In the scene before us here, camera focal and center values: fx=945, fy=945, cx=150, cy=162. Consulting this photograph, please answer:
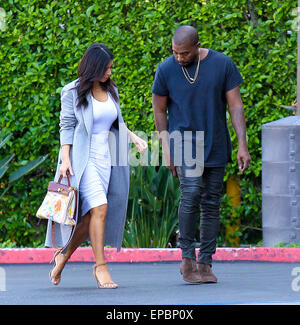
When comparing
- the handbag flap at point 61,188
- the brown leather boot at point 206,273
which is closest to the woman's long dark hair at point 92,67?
the handbag flap at point 61,188

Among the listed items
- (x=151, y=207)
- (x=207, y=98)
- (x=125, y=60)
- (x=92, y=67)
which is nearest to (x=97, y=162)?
(x=92, y=67)

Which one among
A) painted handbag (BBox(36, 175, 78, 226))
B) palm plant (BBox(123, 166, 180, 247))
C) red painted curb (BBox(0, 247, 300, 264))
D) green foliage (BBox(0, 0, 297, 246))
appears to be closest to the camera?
painted handbag (BBox(36, 175, 78, 226))

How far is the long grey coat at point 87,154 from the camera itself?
22.2 ft

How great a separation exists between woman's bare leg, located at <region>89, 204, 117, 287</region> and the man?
584 millimetres

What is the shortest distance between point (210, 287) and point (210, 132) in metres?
1.11

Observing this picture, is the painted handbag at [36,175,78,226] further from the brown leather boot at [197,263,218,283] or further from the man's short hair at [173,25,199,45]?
the man's short hair at [173,25,199,45]

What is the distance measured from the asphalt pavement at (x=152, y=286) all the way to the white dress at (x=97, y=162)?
25.5 inches

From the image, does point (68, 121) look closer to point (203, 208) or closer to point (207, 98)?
point (207, 98)

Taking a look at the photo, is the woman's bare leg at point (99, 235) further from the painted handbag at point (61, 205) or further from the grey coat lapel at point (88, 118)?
the grey coat lapel at point (88, 118)

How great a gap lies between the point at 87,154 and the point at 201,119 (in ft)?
2.83

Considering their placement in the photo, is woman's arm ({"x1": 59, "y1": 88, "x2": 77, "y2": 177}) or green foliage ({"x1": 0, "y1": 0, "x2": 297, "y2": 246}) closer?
woman's arm ({"x1": 59, "y1": 88, "x2": 77, "y2": 177})

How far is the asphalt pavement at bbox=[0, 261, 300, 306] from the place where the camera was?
6.07 meters

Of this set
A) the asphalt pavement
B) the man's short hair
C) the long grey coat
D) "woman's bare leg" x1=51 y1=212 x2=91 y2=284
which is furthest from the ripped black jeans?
the man's short hair
